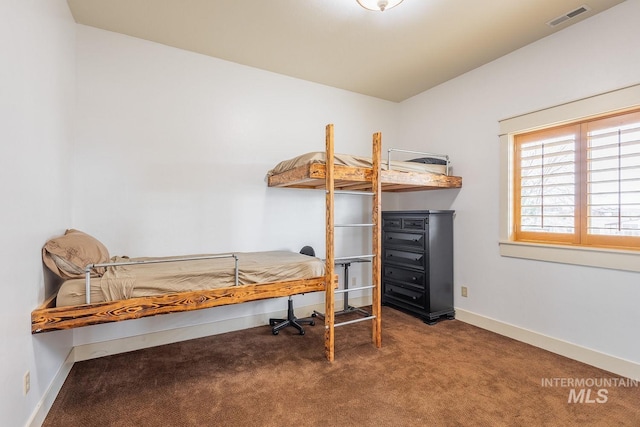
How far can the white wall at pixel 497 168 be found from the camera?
2471 mm

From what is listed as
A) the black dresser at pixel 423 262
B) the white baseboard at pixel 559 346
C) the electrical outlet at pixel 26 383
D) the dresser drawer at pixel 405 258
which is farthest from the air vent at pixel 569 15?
the electrical outlet at pixel 26 383

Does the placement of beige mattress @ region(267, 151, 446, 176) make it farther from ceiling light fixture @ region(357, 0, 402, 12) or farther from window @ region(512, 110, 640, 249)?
ceiling light fixture @ region(357, 0, 402, 12)

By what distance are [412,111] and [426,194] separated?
1259mm

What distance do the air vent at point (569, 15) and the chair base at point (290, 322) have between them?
3.66m

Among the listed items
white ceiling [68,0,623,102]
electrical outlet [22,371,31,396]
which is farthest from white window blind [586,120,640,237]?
electrical outlet [22,371,31,396]

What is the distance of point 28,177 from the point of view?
171 cm

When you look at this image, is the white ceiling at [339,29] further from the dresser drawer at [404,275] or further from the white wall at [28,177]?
the dresser drawer at [404,275]

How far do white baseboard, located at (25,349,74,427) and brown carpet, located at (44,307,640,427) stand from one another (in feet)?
0.14

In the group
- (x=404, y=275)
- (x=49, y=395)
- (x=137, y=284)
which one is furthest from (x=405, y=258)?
(x=49, y=395)

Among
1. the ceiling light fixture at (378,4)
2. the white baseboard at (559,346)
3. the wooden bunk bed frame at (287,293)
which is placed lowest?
the white baseboard at (559,346)

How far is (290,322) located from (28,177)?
2.54 meters

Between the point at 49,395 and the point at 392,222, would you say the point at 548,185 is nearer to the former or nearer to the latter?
the point at 392,222

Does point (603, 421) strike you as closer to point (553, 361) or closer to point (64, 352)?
point (553, 361)

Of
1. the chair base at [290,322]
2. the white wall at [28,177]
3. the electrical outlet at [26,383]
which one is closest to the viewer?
the white wall at [28,177]
